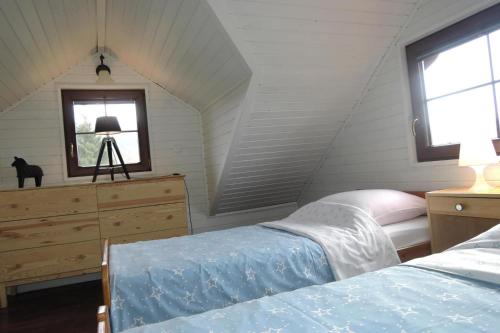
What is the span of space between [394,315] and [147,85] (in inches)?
127

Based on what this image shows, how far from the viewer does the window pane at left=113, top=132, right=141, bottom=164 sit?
11.6 feet

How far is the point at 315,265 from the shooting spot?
1731mm

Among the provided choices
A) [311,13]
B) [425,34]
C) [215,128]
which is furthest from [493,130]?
[215,128]

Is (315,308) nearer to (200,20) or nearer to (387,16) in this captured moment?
(200,20)

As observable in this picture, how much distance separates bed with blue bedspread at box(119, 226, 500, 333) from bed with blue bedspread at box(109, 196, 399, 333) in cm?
55

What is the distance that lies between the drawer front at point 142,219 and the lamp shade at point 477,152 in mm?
2120

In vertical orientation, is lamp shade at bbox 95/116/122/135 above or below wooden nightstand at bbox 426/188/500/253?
above

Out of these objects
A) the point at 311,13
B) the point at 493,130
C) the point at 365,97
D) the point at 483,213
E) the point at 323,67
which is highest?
the point at 311,13

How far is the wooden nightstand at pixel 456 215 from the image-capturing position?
1.72m

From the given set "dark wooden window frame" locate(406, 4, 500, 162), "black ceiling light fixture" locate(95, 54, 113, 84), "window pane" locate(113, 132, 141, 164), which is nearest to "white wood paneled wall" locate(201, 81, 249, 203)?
"window pane" locate(113, 132, 141, 164)

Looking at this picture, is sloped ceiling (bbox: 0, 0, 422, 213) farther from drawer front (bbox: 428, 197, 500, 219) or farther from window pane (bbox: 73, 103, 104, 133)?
drawer front (bbox: 428, 197, 500, 219)

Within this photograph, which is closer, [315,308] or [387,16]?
[315,308]

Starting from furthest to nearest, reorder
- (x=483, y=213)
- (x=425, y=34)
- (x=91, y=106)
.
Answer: (x=91, y=106) → (x=425, y=34) → (x=483, y=213)

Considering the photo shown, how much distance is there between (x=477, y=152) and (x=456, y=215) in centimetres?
34
